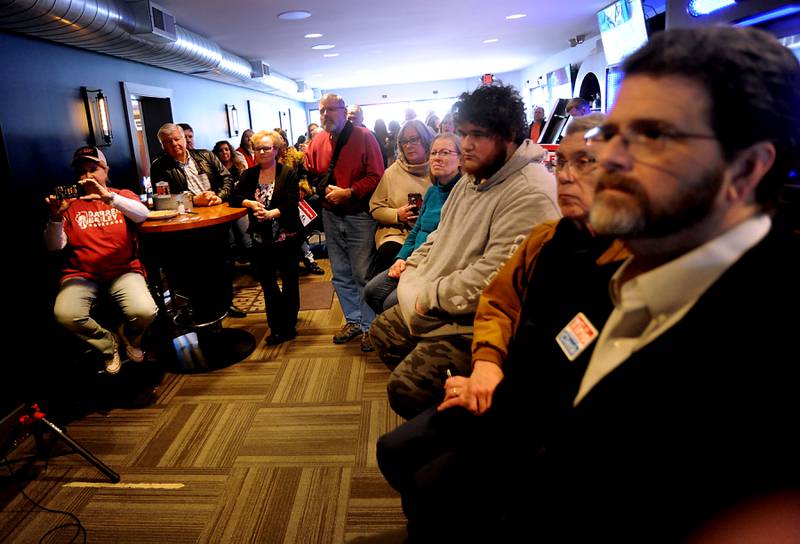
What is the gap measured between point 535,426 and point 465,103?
3.87ft

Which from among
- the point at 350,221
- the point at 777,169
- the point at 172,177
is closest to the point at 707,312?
the point at 777,169

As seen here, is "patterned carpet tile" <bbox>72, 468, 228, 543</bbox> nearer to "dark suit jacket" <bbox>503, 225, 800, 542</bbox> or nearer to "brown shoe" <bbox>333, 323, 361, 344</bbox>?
"brown shoe" <bbox>333, 323, 361, 344</bbox>

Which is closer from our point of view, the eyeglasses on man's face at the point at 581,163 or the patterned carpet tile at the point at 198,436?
the eyeglasses on man's face at the point at 581,163

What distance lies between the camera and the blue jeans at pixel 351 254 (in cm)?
302

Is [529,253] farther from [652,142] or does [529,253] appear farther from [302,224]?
[302,224]

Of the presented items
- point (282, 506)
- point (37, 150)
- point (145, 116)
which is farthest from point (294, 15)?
point (282, 506)

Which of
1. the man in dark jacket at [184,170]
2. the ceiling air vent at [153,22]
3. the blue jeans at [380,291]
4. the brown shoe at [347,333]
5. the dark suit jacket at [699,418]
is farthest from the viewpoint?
the ceiling air vent at [153,22]

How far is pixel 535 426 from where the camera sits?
914mm

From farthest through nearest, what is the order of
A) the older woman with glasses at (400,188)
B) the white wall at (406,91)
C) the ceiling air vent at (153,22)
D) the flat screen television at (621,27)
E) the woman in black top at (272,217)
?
the white wall at (406,91) → the flat screen television at (621,27) → the ceiling air vent at (153,22) → the woman in black top at (272,217) → the older woman with glasses at (400,188)

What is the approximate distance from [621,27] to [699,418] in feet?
20.0

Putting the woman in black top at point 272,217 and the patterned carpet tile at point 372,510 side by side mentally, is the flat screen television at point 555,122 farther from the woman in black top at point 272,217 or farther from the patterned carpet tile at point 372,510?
the patterned carpet tile at point 372,510

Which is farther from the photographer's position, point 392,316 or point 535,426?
point 392,316

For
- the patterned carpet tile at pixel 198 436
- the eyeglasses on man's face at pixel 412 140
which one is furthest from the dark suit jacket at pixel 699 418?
the eyeglasses on man's face at pixel 412 140

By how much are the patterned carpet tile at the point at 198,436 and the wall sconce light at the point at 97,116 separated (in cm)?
303
